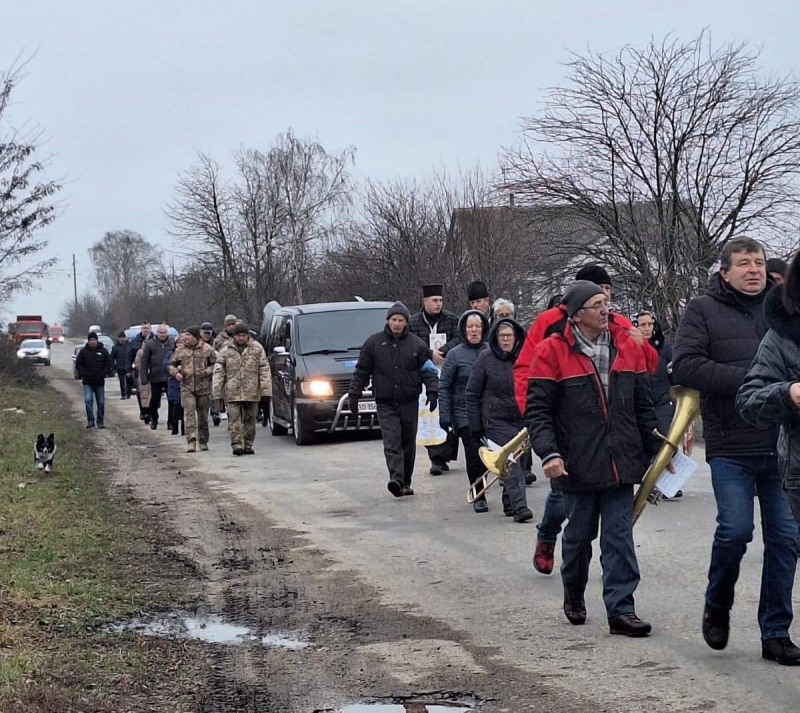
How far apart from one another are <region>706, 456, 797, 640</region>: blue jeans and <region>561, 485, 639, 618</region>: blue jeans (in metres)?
0.69

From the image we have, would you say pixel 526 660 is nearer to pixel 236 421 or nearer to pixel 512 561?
pixel 512 561

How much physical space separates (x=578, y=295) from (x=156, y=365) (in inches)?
694

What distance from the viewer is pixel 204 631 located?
7012 mm

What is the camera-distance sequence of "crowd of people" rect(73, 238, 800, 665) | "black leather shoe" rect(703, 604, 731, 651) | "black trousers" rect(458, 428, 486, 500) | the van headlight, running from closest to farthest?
1. "crowd of people" rect(73, 238, 800, 665)
2. "black leather shoe" rect(703, 604, 731, 651)
3. "black trousers" rect(458, 428, 486, 500)
4. the van headlight

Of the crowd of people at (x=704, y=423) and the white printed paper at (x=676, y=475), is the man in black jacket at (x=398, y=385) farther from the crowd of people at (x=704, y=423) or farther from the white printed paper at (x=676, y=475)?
the white printed paper at (x=676, y=475)

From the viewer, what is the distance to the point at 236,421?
1758 cm

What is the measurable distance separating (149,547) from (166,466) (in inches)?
268

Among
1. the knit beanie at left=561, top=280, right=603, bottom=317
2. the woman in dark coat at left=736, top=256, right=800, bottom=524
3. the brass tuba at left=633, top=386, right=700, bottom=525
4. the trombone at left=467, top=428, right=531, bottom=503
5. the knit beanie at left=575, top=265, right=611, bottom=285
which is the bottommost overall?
the trombone at left=467, top=428, right=531, bottom=503

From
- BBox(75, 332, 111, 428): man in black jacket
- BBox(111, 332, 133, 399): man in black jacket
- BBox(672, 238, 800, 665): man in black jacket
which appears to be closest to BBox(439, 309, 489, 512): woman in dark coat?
BBox(672, 238, 800, 665): man in black jacket

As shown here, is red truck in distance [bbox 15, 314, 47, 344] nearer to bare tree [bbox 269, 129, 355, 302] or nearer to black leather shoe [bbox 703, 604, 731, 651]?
bare tree [bbox 269, 129, 355, 302]

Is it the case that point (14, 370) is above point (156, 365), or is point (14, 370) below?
below

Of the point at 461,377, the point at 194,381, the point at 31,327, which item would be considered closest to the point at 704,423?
the point at 461,377

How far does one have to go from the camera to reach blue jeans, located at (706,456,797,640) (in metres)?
5.77

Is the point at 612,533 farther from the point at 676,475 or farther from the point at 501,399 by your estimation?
the point at 501,399
